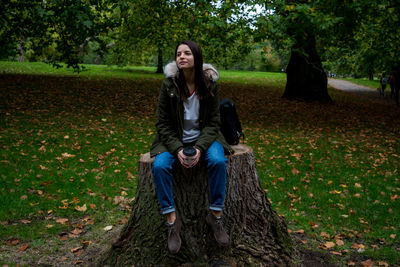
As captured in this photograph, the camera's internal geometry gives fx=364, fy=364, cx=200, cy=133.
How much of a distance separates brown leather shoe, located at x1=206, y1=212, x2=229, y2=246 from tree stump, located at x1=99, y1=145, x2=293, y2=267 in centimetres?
11

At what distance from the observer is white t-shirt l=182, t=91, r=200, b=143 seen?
12.6 feet

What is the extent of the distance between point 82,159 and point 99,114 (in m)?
4.42

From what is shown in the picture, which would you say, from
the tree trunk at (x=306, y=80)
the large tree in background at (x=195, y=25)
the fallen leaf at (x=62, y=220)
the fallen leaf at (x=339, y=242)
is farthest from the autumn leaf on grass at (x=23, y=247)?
the tree trunk at (x=306, y=80)

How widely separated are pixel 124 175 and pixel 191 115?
360cm

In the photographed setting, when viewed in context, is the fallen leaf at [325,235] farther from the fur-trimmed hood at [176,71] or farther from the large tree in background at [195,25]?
the large tree in background at [195,25]

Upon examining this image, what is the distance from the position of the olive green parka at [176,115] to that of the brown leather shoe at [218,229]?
70 centimetres

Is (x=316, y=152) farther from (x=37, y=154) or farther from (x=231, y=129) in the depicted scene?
(x=37, y=154)

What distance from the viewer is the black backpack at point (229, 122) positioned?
4156 millimetres

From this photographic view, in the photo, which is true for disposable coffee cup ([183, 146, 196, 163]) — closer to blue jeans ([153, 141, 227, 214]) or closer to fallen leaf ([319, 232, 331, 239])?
blue jeans ([153, 141, 227, 214])

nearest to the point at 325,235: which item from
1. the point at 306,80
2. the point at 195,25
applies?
the point at 195,25

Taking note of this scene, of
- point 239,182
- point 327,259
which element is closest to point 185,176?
point 239,182

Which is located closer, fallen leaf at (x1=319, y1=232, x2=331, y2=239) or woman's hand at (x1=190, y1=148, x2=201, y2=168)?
woman's hand at (x1=190, y1=148, x2=201, y2=168)

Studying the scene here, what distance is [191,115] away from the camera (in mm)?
3828

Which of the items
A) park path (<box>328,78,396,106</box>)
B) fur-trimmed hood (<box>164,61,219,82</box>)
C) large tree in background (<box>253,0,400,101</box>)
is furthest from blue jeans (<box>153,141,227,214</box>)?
park path (<box>328,78,396,106</box>)
